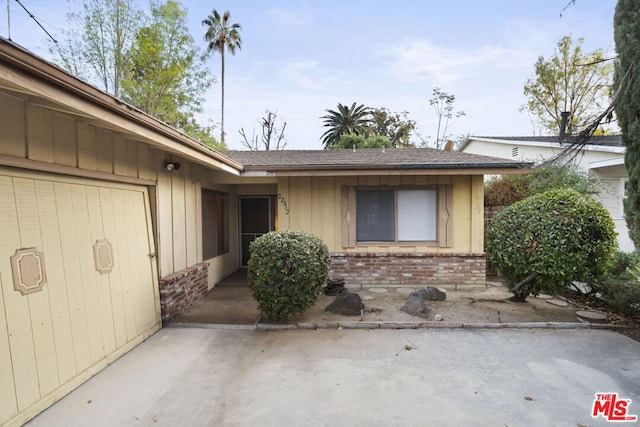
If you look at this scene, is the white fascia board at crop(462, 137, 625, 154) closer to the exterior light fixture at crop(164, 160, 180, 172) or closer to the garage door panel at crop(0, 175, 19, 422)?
the exterior light fixture at crop(164, 160, 180, 172)

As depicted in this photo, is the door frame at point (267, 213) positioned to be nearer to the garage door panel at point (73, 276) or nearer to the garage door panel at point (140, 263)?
the garage door panel at point (140, 263)

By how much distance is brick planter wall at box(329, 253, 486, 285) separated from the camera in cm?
692

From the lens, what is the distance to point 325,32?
12047 mm

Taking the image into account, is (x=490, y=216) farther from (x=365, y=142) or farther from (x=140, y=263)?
(x=365, y=142)

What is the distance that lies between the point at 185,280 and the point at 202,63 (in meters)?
15.9

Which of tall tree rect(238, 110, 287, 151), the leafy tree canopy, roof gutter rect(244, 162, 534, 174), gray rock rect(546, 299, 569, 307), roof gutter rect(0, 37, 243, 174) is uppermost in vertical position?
tall tree rect(238, 110, 287, 151)

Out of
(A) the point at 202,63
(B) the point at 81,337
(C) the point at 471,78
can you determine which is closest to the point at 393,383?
(B) the point at 81,337

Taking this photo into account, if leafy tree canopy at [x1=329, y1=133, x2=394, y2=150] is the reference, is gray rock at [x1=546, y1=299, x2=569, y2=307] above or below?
below

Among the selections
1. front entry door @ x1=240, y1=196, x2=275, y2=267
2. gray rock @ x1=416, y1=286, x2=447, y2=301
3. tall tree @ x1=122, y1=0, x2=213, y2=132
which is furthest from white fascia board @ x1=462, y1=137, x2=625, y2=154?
tall tree @ x1=122, y1=0, x2=213, y2=132

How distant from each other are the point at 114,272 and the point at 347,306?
10.9 feet

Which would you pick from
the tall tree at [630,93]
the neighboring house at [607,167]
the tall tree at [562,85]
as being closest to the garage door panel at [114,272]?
the tall tree at [630,93]

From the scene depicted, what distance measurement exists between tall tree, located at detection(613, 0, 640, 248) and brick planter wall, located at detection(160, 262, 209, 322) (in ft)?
21.1

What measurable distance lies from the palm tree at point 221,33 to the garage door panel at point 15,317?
2681 centimetres

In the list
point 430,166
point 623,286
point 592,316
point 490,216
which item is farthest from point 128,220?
point 490,216
